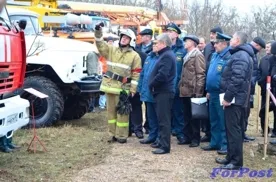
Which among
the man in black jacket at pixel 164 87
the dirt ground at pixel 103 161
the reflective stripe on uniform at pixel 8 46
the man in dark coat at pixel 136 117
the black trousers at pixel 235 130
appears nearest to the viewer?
the reflective stripe on uniform at pixel 8 46

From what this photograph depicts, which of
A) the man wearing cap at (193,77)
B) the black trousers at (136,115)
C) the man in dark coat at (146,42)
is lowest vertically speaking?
the black trousers at (136,115)

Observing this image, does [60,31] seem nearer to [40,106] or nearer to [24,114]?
[40,106]

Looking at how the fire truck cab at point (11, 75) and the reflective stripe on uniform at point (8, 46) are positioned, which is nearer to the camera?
the fire truck cab at point (11, 75)

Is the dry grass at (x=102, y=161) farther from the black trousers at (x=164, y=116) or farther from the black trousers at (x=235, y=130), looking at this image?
the black trousers at (x=235, y=130)

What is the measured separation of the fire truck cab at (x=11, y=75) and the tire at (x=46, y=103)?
2538 millimetres

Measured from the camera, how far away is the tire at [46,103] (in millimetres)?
8930

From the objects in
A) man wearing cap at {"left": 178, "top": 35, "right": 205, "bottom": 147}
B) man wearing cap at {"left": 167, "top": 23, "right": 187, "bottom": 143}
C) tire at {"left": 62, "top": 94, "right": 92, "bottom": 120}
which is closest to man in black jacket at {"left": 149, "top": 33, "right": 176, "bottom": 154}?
man wearing cap at {"left": 178, "top": 35, "right": 205, "bottom": 147}

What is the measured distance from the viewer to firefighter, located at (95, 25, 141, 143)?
25.5 feet

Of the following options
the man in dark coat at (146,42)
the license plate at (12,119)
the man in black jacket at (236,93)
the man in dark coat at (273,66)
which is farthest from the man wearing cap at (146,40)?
the license plate at (12,119)

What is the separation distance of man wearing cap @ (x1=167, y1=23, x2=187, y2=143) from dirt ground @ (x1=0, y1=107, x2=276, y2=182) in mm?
224

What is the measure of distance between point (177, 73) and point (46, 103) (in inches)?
99.8

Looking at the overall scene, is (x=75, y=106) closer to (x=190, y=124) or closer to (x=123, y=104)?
Result: (x=123, y=104)

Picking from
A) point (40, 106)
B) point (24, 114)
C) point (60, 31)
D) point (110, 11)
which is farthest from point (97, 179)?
point (110, 11)

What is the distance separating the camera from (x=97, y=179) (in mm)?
5922
